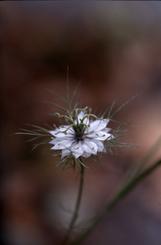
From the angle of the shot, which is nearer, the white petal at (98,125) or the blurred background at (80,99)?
the white petal at (98,125)

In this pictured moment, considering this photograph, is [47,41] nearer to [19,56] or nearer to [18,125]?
[19,56]

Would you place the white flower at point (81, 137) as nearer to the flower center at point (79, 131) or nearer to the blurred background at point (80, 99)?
the flower center at point (79, 131)

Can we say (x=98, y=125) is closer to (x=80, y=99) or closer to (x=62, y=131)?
(x=62, y=131)

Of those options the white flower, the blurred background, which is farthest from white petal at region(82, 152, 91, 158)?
the blurred background

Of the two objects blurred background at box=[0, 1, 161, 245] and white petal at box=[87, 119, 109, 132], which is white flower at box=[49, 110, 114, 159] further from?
blurred background at box=[0, 1, 161, 245]

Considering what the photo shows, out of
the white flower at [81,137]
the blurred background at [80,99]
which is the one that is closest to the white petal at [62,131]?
the white flower at [81,137]

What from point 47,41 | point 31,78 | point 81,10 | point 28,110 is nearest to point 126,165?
point 28,110

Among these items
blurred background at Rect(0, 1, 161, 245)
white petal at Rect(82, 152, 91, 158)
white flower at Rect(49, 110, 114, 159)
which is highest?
blurred background at Rect(0, 1, 161, 245)
